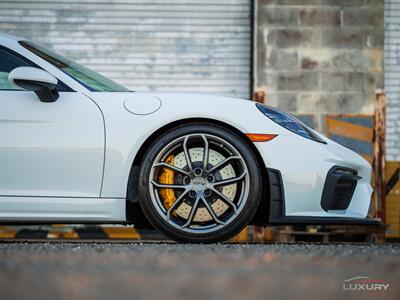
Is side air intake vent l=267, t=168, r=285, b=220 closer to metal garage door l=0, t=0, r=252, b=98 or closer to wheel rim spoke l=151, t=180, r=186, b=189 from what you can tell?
wheel rim spoke l=151, t=180, r=186, b=189

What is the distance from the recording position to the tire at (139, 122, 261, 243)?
501 cm

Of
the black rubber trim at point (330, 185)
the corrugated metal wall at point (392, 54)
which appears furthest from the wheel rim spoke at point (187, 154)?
the corrugated metal wall at point (392, 54)

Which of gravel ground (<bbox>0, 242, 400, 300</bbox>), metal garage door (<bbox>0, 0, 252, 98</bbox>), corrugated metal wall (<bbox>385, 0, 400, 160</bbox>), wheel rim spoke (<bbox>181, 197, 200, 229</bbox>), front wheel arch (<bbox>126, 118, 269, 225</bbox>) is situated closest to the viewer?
gravel ground (<bbox>0, 242, 400, 300</bbox>)

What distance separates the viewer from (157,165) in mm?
5039

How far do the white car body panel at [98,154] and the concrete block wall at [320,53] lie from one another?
237 inches

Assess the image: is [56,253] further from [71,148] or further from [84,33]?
[84,33]

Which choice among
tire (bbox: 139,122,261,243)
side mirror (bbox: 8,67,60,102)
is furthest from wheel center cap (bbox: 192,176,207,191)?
side mirror (bbox: 8,67,60,102)

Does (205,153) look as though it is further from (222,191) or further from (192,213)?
(192,213)

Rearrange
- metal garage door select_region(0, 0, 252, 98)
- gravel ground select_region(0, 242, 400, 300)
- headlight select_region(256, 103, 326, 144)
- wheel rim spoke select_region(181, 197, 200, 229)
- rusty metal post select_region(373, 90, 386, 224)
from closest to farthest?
gravel ground select_region(0, 242, 400, 300) < wheel rim spoke select_region(181, 197, 200, 229) < headlight select_region(256, 103, 326, 144) < rusty metal post select_region(373, 90, 386, 224) < metal garage door select_region(0, 0, 252, 98)

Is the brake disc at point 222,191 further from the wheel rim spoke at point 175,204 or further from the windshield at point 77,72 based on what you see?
the windshield at point 77,72

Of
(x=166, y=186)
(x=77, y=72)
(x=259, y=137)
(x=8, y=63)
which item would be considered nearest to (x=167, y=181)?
(x=166, y=186)

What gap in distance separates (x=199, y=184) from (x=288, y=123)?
689mm

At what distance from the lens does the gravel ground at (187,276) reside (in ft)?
9.22

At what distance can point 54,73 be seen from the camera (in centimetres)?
532
